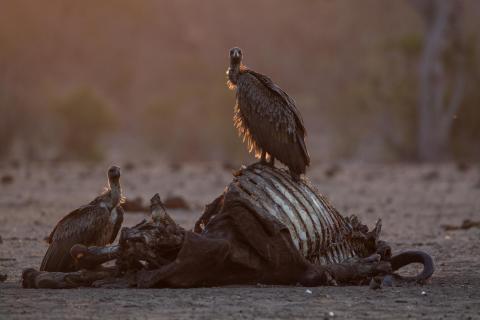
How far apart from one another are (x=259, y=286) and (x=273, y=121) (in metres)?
1.38

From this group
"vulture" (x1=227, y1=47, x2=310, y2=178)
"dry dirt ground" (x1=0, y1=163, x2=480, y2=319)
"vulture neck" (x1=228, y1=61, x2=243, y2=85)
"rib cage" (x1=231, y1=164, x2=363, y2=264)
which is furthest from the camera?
"vulture neck" (x1=228, y1=61, x2=243, y2=85)

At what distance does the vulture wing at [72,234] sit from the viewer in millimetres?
8375

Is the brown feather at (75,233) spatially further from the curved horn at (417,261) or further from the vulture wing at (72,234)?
the curved horn at (417,261)

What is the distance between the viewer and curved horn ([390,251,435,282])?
26.8 feet

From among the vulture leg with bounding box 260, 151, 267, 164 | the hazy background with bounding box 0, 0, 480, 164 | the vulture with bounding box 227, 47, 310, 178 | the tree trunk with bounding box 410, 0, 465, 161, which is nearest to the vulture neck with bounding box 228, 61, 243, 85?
the vulture with bounding box 227, 47, 310, 178

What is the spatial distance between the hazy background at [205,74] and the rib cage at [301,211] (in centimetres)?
2019

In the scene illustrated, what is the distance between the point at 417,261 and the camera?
8.35 metres

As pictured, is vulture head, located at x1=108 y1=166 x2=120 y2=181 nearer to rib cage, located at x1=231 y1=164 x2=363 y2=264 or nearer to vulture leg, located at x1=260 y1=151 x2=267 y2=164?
vulture leg, located at x1=260 y1=151 x2=267 y2=164

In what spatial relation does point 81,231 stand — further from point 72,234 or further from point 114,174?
point 114,174

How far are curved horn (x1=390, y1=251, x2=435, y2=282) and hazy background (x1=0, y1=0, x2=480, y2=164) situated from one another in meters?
20.1

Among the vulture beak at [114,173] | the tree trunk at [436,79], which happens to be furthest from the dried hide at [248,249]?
the tree trunk at [436,79]

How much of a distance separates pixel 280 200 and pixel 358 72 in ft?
124

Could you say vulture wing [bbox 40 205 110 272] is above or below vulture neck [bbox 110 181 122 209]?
below

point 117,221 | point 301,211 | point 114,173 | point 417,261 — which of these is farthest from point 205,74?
point 301,211
